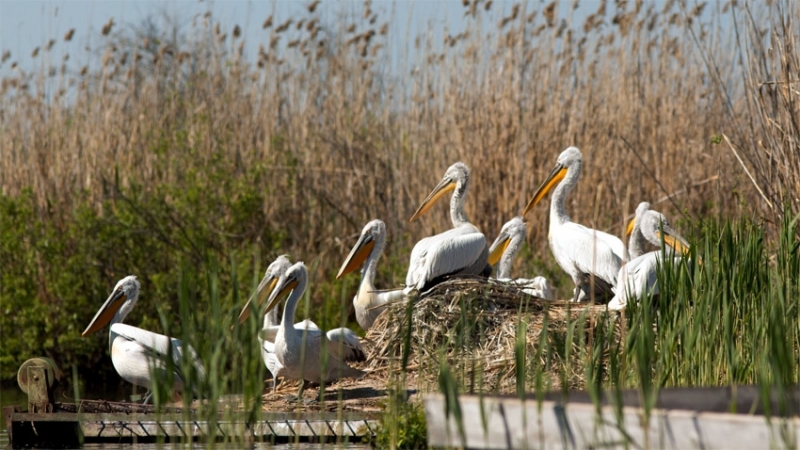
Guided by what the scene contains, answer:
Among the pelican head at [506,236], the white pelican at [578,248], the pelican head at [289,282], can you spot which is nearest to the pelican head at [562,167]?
the white pelican at [578,248]

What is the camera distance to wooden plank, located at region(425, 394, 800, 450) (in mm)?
2930

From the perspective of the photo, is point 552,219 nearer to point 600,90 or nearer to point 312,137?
point 600,90

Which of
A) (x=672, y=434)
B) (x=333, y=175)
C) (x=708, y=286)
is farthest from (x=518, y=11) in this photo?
(x=672, y=434)

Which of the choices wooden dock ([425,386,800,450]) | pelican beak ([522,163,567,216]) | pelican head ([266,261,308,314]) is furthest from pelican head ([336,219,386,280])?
wooden dock ([425,386,800,450])

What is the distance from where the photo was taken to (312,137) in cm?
1178

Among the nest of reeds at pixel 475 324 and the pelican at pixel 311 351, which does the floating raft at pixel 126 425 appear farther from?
the nest of reeds at pixel 475 324

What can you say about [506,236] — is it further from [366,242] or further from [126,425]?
[126,425]

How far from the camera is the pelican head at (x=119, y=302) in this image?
8.19 m

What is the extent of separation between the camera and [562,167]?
8.99m

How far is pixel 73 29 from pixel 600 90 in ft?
17.8

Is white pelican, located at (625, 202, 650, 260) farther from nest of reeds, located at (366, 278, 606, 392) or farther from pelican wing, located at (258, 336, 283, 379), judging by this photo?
pelican wing, located at (258, 336, 283, 379)

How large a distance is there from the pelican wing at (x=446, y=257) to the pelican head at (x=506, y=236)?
0.62 m

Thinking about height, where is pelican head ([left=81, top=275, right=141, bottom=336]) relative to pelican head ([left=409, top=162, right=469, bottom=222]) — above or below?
below

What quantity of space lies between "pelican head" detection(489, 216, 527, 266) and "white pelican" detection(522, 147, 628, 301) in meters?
0.38
